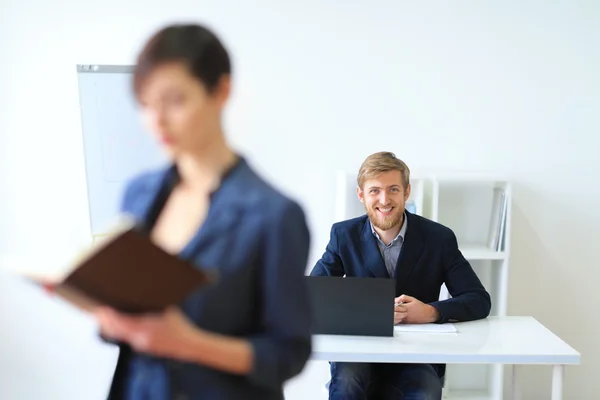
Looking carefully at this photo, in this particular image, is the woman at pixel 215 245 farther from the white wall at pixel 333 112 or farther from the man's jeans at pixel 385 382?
the white wall at pixel 333 112

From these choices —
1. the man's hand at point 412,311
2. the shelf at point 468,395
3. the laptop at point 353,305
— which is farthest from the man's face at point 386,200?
the shelf at point 468,395

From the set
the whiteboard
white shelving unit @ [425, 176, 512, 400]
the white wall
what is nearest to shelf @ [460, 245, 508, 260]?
white shelving unit @ [425, 176, 512, 400]

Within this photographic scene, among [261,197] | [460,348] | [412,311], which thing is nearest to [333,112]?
[412,311]

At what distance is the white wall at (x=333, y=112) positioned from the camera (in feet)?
11.5

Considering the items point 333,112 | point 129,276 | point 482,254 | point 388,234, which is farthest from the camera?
point 333,112

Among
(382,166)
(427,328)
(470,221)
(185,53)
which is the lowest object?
(427,328)

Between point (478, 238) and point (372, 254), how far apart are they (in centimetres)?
113

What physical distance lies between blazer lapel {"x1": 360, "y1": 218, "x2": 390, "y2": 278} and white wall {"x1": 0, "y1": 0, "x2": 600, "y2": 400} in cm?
89

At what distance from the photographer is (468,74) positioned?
3.57 metres

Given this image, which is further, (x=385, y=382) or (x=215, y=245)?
(x=385, y=382)

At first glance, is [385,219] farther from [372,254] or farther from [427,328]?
[427,328]

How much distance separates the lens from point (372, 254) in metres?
2.66

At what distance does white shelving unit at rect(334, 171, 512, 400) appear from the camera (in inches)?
133

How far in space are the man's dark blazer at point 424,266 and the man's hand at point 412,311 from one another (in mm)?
57
